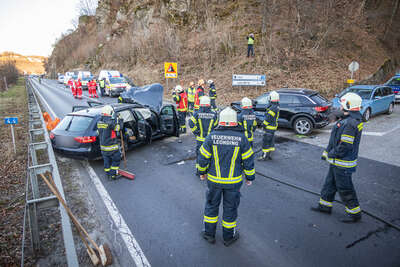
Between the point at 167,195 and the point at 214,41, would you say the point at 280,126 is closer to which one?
the point at 167,195

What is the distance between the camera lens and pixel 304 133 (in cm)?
931

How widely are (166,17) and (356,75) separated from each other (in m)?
22.2

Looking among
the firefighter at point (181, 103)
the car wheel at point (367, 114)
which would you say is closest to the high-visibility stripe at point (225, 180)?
the firefighter at point (181, 103)

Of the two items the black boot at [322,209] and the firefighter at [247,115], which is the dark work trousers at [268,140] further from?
the black boot at [322,209]

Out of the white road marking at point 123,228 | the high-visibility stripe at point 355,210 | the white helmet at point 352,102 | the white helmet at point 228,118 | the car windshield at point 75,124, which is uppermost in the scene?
the white helmet at point 352,102

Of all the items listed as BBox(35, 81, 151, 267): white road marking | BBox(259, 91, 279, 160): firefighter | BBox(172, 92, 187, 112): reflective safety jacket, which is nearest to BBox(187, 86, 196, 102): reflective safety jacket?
BBox(172, 92, 187, 112): reflective safety jacket

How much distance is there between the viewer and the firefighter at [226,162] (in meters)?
3.30

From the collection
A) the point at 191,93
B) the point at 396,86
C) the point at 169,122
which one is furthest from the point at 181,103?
the point at 396,86

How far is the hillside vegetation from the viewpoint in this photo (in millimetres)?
17312

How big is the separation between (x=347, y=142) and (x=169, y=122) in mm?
5571

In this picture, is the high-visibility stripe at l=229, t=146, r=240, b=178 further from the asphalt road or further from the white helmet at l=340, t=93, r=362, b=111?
the white helmet at l=340, t=93, r=362, b=111

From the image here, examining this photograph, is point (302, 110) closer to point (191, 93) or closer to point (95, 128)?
point (191, 93)

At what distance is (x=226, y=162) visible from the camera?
3.34 m

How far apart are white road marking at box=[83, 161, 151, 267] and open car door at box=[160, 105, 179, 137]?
3.00m
